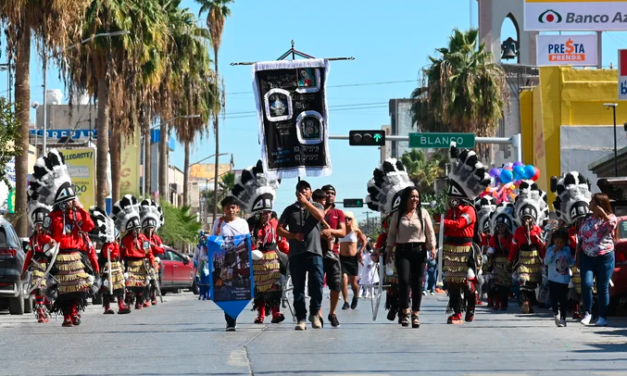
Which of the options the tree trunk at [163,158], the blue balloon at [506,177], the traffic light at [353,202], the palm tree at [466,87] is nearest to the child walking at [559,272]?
the blue balloon at [506,177]

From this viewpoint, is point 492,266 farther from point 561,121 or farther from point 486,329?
point 561,121

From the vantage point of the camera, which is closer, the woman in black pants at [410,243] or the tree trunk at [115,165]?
the woman in black pants at [410,243]

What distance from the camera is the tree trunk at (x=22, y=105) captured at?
26.0 m

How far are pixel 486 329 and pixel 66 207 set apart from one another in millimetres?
5703

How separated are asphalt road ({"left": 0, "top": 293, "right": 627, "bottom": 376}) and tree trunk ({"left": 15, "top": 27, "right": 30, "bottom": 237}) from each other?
8.88 m

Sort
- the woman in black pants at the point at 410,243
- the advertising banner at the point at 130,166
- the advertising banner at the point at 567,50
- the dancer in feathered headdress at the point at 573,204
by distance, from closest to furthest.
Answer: the woman in black pants at the point at 410,243
the dancer in feathered headdress at the point at 573,204
the advertising banner at the point at 567,50
the advertising banner at the point at 130,166

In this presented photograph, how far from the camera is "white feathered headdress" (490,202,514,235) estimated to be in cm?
2159

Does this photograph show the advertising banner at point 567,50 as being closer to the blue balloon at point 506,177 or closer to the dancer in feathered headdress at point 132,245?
the blue balloon at point 506,177

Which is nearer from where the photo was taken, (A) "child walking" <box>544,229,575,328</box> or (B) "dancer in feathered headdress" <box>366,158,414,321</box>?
(A) "child walking" <box>544,229,575,328</box>

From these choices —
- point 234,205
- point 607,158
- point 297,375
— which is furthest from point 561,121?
point 297,375

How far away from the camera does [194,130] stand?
52656 mm

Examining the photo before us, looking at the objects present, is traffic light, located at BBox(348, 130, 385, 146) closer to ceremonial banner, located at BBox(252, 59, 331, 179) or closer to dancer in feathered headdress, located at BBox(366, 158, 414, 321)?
ceremonial banner, located at BBox(252, 59, 331, 179)

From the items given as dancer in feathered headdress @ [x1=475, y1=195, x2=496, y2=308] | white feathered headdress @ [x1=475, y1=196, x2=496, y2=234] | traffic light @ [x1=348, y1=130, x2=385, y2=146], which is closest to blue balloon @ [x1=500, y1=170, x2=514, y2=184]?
dancer in feathered headdress @ [x1=475, y1=195, x2=496, y2=308]

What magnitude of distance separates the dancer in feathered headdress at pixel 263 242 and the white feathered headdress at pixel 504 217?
5.49 m
